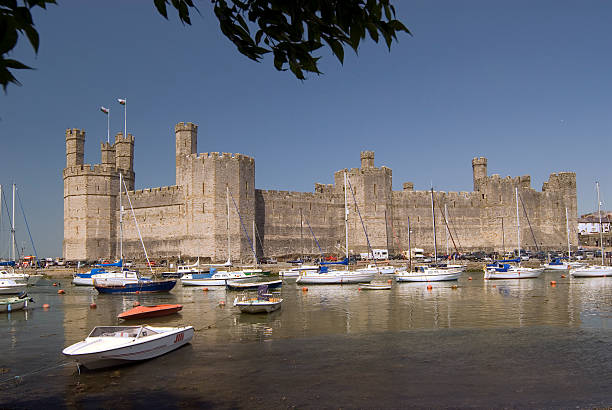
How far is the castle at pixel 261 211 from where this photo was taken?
48.8m

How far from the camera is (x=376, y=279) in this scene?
4119cm

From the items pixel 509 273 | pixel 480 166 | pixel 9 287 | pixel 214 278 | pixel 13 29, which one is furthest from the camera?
pixel 480 166

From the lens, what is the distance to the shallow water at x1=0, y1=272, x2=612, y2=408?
10.2 meters

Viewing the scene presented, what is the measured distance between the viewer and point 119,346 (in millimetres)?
12172

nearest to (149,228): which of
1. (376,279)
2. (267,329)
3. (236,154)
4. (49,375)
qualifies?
(236,154)

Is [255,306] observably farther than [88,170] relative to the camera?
No

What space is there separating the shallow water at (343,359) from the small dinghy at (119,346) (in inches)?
9.2

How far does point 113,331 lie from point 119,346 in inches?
43.8

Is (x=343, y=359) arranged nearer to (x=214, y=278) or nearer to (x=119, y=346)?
(x=119, y=346)

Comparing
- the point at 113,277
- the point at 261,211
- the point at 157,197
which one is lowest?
the point at 113,277

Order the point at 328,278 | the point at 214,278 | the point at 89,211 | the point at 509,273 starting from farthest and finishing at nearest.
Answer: the point at 89,211 < the point at 509,273 < the point at 328,278 < the point at 214,278

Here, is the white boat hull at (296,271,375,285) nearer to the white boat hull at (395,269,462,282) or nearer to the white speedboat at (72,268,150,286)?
the white boat hull at (395,269,462,282)

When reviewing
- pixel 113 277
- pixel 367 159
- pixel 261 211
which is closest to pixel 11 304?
pixel 113 277

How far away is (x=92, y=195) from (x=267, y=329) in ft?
130
